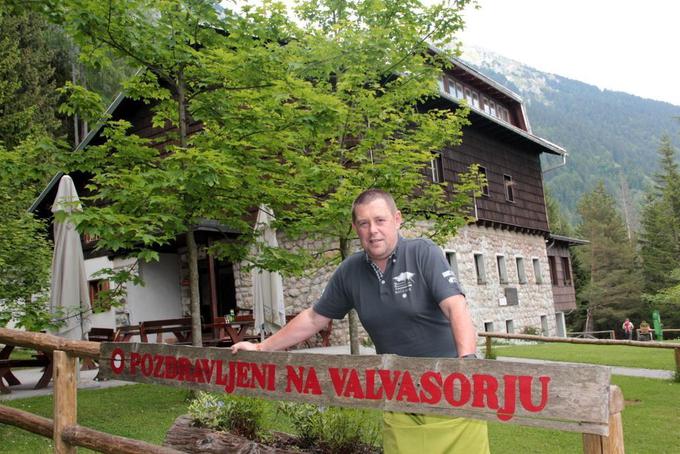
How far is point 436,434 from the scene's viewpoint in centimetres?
254

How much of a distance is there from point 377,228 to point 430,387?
770 millimetres

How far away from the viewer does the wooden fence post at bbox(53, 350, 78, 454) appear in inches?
151

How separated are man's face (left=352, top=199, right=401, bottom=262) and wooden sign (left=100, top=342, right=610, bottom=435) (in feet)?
1.67

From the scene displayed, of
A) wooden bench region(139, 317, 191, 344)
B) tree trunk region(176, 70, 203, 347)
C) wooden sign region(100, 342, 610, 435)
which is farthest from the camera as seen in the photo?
wooden bench region(139, 317, 191, 344)

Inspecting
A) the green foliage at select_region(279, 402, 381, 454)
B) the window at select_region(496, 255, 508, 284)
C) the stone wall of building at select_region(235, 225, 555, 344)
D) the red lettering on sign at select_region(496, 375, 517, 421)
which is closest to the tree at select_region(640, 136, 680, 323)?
the stone wall of building at select_region(235, 225, 555, 344)

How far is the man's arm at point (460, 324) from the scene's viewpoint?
254 cm

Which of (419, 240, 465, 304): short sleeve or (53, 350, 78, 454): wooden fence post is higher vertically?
(419, 240, 465, 304): short sleeve

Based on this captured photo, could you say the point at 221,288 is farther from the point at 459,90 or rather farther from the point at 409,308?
the point at 409,308

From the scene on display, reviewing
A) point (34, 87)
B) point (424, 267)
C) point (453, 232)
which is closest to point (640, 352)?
point (453, 232)

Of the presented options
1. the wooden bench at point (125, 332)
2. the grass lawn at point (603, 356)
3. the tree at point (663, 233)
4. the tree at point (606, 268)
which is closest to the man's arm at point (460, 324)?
the wooden bench at point (125, 332)

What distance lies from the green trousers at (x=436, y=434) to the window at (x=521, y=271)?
904 inches

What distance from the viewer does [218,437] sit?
15.9 feet

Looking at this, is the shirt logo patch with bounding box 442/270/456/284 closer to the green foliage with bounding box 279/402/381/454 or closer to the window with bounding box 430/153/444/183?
the green foliage with bounding box 279/402/381/454

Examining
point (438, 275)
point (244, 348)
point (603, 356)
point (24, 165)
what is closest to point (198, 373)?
point (244, 348)
